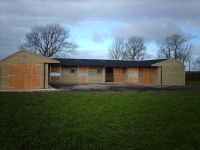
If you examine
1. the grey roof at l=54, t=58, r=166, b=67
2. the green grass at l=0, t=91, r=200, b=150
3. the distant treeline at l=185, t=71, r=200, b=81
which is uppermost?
the grey roof at l=54, t=58, r=166, b=67

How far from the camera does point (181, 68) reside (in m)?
42.7

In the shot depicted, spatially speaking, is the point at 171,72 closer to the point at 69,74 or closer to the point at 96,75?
the point at 96,75

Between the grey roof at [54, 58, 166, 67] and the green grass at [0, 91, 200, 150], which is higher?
the grey roof at [54, 58, 166, 67]

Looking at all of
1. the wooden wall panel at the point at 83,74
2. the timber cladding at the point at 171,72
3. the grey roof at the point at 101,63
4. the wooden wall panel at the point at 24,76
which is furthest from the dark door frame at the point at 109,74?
the wooden wall panel at the point at 24,76

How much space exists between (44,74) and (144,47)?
52210 mm

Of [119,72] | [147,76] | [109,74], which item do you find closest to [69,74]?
[109,74]

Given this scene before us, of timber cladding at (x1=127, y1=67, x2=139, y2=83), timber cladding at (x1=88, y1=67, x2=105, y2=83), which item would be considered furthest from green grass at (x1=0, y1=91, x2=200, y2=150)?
timber cladding at (x1=127, y1=67, x2=139, y2=83)

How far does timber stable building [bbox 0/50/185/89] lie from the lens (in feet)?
101

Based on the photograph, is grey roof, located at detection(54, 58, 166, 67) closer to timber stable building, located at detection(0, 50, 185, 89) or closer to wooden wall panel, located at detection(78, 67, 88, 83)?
timber stable building, located at detection(0, 50, 185, 89)

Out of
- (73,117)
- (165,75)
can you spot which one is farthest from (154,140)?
(165,75)

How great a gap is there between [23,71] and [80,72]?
47.7 feet

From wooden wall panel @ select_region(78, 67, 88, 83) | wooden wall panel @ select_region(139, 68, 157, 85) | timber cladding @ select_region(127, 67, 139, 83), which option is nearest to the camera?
wooden wall panel @ select_region(139, 68, 157, 85)

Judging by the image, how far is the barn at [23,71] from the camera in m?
30.6

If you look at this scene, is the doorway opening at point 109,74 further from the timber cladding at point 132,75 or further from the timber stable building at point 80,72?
the timber cladding at point 132,75
